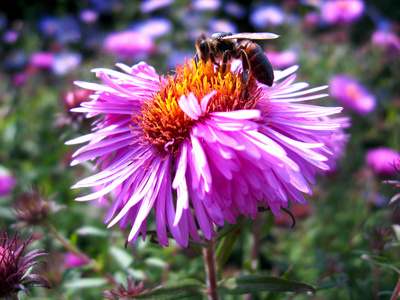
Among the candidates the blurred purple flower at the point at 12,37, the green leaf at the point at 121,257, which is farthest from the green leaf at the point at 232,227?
the blurred purple flower at the point at 12,37

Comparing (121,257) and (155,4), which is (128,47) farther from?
(121,257)

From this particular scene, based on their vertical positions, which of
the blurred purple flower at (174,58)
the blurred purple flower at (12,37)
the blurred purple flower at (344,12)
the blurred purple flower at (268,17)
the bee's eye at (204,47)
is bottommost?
the bee's eye at (204,47)

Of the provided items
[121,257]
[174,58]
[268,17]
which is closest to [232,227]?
[121,257]

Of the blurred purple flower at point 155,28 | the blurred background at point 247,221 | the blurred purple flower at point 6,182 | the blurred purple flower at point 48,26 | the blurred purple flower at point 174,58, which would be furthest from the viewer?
the blurred purple flower at point 48,26

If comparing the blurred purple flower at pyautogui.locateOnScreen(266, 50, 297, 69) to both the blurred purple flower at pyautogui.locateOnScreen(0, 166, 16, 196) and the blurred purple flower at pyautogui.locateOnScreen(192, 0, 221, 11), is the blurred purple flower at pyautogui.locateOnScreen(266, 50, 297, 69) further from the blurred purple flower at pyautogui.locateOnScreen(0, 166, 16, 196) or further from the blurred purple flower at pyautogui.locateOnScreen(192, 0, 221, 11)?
the blurred purple flower at pyautogui.locateOnScreen(0, 166, 16, 196)

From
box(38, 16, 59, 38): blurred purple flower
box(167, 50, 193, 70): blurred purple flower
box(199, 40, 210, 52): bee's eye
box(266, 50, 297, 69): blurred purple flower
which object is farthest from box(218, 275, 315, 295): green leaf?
box(38, 16, 59, 38): blurred purple flower

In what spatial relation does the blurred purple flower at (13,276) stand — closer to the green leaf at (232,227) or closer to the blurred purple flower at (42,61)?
the green leaf at (232,227)

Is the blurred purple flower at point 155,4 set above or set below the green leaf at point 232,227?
above
